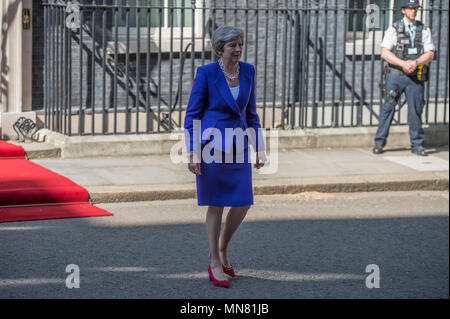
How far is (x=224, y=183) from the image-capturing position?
5715 millimetres

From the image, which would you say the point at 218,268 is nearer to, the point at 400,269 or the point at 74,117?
the point at 400,269

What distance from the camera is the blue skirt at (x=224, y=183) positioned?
224 inches

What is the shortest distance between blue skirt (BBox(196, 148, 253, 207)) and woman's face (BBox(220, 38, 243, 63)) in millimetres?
614

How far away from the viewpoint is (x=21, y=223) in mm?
7387

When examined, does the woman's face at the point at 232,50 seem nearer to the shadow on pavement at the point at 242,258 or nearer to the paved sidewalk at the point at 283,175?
the shadow on pavement at the point at 242,258

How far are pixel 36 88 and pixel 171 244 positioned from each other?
4867 mm

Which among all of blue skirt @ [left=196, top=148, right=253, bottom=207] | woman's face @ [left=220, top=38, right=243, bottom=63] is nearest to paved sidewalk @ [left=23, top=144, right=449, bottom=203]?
blue skirt @ [left=196, top=148, right=253, bottom=207]

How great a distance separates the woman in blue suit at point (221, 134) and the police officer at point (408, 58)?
5267 mm

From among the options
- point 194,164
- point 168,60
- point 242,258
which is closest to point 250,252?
point 242,258

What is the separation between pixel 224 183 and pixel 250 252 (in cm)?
110

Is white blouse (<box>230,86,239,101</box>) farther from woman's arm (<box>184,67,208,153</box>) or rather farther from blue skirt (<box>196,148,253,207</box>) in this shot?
blue skirt (<box>196,148,253,207</box>)

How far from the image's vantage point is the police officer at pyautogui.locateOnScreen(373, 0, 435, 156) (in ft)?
34.9

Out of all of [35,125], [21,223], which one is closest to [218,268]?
[21,223]

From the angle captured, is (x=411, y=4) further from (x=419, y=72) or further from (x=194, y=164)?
(x=194, y=164)
